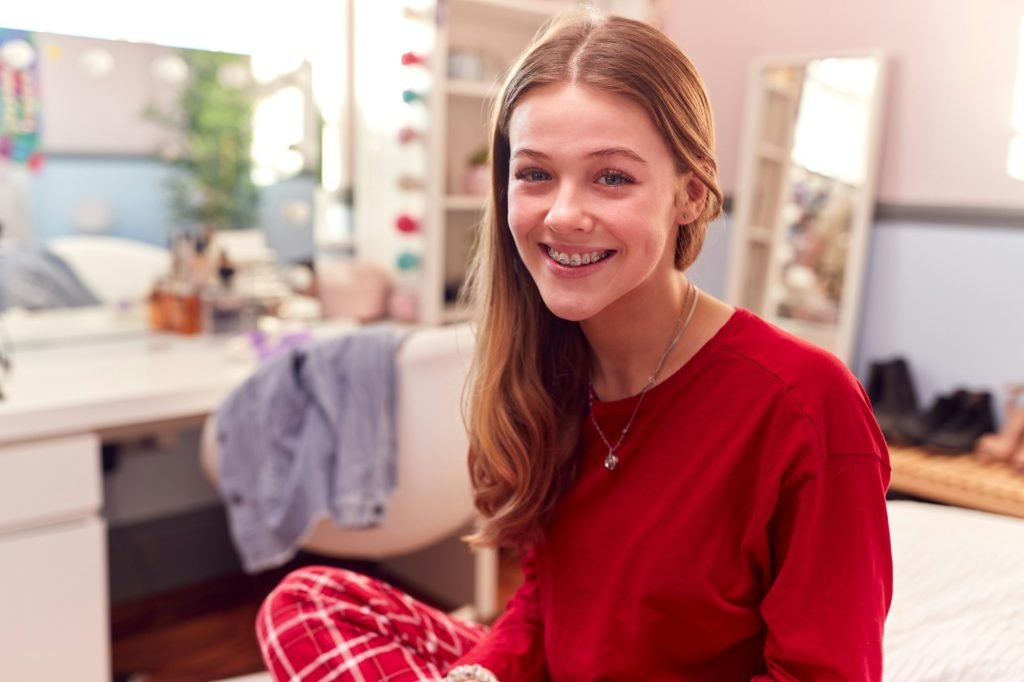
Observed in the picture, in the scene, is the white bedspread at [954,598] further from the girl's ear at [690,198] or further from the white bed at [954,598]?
the girl's ear at [690,198]

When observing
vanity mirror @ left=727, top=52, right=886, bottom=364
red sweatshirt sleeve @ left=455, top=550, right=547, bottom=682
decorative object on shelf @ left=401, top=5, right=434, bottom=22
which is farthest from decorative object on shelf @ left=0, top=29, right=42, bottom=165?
vanity mirror @ left=727, top=52, right=886, bottom=364

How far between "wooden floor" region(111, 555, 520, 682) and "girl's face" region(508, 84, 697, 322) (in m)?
1.58

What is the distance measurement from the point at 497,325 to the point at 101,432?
112cm

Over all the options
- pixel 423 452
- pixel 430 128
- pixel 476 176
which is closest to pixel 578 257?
pixel 423 452

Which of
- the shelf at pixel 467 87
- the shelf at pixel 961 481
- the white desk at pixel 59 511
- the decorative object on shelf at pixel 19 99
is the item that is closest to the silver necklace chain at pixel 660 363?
the white desk at pixel 59 511

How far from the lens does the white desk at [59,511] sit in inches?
67.4

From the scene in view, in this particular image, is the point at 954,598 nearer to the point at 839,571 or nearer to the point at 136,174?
the point at 839,571

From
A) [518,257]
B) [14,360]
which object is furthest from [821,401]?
[14,360]

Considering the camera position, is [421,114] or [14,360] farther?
[421,114]

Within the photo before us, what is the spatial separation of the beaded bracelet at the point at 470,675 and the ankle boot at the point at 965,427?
5.04 feet

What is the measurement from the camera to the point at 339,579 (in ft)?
4.11

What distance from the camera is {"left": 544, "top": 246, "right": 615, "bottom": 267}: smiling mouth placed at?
94 cm

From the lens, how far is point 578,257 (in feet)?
3.12

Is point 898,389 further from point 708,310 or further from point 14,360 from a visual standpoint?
point 14,360
